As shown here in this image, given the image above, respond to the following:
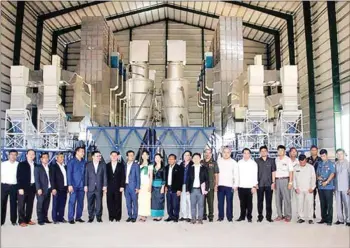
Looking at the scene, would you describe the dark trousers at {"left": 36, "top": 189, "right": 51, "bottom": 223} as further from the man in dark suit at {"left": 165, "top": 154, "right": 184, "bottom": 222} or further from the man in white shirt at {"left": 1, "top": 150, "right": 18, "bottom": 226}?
the man in dark suit at {"left": 165, "top": 154, "right": 184, "bottom": 222}

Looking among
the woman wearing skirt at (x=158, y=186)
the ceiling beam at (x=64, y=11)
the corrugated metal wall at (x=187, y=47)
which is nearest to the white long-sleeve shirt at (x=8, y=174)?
the woman wearing skirt at (x=158, y=186)

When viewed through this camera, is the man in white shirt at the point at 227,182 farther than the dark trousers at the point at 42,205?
Yes

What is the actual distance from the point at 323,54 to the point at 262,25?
645cm

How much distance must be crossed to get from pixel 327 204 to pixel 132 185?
4.01 metres

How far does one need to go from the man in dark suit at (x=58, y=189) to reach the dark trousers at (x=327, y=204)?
5251 mm

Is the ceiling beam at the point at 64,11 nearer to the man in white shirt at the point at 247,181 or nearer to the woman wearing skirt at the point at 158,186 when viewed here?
the woman wearing skirt at the point at 158,186

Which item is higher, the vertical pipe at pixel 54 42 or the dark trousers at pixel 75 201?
the vertical pipe at pixel 54 42

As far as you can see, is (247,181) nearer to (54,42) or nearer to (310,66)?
(310,66)

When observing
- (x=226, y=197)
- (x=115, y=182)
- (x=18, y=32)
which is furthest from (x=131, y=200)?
(x=18, y=32)

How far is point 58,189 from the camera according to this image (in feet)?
25.4

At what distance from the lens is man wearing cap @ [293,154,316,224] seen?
25.9 ft

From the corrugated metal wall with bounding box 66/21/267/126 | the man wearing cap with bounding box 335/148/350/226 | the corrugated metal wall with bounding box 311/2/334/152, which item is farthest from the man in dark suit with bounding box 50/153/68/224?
the corrugated metal wall with bounding box 66/21/267/126

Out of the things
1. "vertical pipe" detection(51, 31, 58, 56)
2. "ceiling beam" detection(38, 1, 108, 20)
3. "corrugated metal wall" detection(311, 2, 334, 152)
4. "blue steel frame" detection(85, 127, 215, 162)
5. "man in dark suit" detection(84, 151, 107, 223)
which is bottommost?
"man in dark suit" detection(84, 151, 107, 223)

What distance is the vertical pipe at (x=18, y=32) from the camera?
66.6 feet
